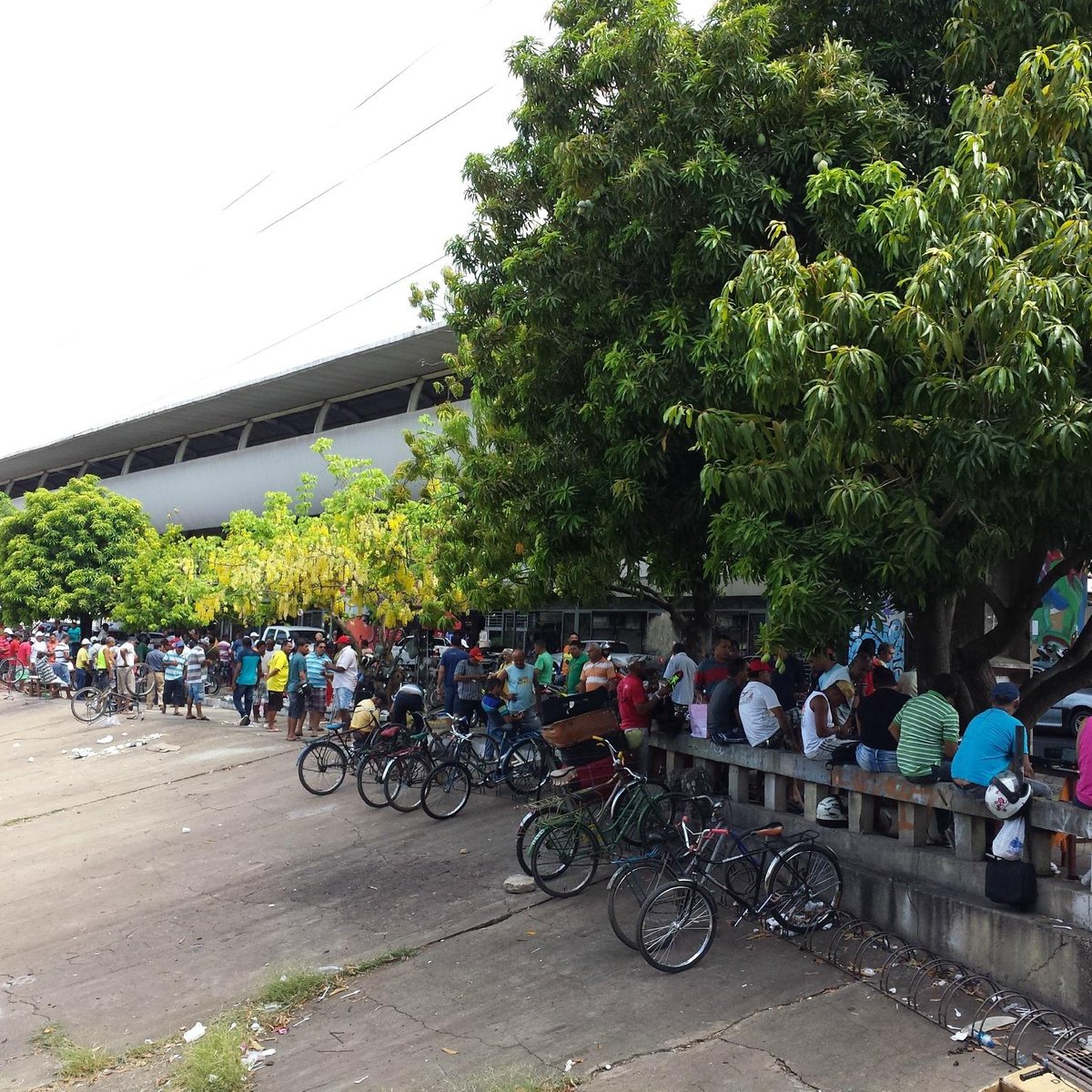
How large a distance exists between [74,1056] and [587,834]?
13.3 ft

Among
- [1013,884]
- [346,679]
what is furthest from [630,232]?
[346,679]

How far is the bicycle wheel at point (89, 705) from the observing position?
22.9 m

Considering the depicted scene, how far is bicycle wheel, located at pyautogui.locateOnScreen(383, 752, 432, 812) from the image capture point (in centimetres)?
1212

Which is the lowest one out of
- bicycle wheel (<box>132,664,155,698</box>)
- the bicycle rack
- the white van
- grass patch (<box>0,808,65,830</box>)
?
grass patch (<box>0,808,65,830</box>)

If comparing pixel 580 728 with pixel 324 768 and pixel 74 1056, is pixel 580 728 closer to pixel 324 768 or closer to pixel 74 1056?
pixel 74 1056

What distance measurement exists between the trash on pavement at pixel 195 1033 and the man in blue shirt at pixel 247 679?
12986mm

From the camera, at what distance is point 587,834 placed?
8.76 meters

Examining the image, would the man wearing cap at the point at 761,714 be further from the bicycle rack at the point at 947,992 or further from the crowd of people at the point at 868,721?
the bicycle rack at the point at 947,992

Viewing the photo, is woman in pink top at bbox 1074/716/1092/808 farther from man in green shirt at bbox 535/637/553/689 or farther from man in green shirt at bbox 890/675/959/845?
man in green shirt at bbox 535/637/553/689

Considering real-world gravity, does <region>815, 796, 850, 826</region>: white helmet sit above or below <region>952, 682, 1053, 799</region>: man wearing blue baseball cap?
below

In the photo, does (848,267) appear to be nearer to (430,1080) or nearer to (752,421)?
(752,421)

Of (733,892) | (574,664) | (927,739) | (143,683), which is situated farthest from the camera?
(143,683)

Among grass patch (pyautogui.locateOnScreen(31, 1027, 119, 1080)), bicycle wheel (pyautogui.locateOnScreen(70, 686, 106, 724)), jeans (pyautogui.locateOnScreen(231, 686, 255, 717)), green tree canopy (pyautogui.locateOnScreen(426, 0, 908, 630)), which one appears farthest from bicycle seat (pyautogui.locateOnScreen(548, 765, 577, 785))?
bicycle wheel (pyautogui.locateOnScreen(70, 686, 106, 724))

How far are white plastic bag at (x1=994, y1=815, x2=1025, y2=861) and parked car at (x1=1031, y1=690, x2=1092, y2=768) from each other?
25.5 ft
